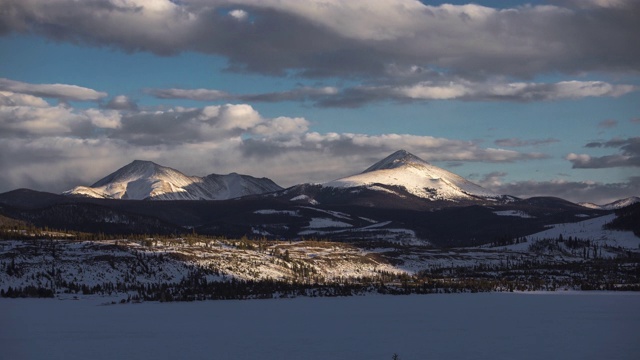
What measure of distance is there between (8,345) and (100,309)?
102 ft

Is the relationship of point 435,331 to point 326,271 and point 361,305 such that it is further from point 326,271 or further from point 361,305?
point 326,271

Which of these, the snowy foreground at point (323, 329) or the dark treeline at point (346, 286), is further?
the dark treeline at point (346, 286)

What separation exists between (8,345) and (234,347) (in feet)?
49.5

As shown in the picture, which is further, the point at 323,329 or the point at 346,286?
the point at 346,286

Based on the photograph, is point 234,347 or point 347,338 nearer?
point 234,347

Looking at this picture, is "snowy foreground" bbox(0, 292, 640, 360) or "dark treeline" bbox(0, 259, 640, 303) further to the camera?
"dark treeline" bbox(0, 259, 640, 303)

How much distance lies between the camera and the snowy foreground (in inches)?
1914

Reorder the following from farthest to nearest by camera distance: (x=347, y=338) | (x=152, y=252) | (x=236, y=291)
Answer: (x=152, y=252) → (x=236, y=291) → (x=347, y=338)

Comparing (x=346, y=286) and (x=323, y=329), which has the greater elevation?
(x=346, y=286)

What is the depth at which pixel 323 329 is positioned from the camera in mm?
61875

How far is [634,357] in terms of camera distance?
45312 mm

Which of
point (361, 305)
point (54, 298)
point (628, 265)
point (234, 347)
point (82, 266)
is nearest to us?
point (234, 347)

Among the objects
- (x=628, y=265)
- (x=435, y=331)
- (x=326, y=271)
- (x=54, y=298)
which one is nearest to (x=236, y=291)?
(x=54, y=298)

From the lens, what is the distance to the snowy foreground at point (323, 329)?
48.6 metres
